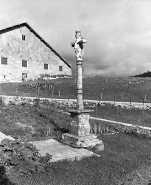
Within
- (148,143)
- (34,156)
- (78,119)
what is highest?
(78,119)

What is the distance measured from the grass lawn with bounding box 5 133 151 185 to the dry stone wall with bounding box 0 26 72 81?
33.1m

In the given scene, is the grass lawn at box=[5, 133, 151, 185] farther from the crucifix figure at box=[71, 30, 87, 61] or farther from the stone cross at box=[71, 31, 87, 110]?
the crucifix figure at box=[71, 30, 87, 61]

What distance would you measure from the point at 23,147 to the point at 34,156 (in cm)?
44

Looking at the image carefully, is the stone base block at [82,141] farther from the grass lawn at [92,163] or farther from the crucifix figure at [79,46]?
the crucifix figure at [79,46]

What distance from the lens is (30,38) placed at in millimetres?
41375

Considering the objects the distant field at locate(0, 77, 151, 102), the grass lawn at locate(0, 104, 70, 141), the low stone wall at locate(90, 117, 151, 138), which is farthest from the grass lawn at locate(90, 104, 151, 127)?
the grass lawn at locate(0, 104, 70, 141)

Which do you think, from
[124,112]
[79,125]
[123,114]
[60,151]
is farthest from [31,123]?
[124,112]

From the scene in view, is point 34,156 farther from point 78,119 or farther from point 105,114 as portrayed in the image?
point 105,114

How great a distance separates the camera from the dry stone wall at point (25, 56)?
38553 mm

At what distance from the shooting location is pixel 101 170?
7.03 meters

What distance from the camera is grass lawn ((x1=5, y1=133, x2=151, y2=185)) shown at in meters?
6.14

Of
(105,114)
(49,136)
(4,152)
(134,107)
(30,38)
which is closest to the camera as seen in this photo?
(4,152)

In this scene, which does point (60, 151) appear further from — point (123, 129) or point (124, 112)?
point (124, 112)

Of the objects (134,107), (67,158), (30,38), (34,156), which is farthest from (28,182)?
(30,38)
